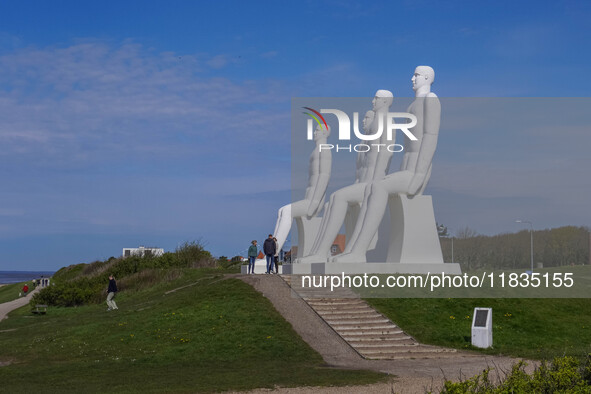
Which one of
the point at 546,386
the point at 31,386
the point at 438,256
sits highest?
the point at 438,256

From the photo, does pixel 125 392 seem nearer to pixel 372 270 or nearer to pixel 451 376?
pixel 451 376

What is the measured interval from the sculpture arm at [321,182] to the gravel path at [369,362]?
7.35 m

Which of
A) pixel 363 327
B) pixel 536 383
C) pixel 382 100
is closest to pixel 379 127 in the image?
pixel 382 100

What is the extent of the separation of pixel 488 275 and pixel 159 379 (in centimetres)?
1311

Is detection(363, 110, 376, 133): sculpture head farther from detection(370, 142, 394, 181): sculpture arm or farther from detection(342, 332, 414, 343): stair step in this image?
detection(342, 332, 414, 343): stair step

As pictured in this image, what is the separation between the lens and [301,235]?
2720 cm

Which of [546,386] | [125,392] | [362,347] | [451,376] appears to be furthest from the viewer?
[362,347]

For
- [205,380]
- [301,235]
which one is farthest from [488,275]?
[205,380]

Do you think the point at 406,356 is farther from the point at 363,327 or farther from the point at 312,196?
the point at 312,196

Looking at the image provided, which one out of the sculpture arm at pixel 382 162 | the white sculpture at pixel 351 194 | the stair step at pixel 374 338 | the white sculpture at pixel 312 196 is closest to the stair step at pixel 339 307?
the stair step at pixel 374 338

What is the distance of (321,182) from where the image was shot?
87.5 feet

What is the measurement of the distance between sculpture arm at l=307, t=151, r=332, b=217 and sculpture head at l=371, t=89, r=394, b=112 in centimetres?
365

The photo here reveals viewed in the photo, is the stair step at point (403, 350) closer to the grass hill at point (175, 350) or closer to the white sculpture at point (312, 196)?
the grass hill at point (175, 350)

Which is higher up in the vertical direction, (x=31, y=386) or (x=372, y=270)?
(x=372, y=270)
